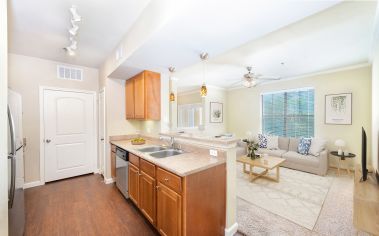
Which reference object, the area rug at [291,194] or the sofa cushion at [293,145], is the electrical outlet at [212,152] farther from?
the sofa cushion at [293,145]

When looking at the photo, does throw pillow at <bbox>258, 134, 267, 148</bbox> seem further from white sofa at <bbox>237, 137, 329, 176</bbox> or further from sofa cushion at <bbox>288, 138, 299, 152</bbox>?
sofa cushion at <bbox>288, 138, 299, 152</bbox>

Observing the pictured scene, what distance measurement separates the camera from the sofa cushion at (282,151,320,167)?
3973mm

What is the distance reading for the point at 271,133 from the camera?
5758 mm

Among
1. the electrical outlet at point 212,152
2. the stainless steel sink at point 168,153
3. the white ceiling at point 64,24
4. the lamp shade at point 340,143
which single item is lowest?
the lamp shade at point 340,143

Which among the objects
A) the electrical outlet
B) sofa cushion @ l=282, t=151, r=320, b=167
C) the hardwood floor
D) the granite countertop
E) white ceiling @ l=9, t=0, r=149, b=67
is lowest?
the hardwood floor

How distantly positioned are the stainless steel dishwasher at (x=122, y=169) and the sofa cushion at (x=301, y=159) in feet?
13.3

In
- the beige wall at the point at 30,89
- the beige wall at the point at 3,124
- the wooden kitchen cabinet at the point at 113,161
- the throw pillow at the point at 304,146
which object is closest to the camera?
the beige wall at the point at 3,124

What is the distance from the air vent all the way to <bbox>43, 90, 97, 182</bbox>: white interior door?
35 centimetres

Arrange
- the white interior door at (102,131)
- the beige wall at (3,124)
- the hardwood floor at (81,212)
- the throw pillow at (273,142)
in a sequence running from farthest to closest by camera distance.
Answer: the throw pillow at (273,142) → the white interior door at (102,131) → the hardwood floor at (81,212) → the beige wall at (3,124)

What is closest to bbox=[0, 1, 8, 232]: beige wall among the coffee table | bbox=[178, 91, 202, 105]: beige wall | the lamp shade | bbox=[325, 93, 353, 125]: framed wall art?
the coffee table

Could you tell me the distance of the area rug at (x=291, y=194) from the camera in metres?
2.43

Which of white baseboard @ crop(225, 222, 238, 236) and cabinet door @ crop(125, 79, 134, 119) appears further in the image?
cabinet door @ crop(125, 79, 134, 119)

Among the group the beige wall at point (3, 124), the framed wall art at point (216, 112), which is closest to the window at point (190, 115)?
the framed wall art at point (216, 112)

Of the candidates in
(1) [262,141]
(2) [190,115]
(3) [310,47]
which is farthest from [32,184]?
(3) [310,47]
